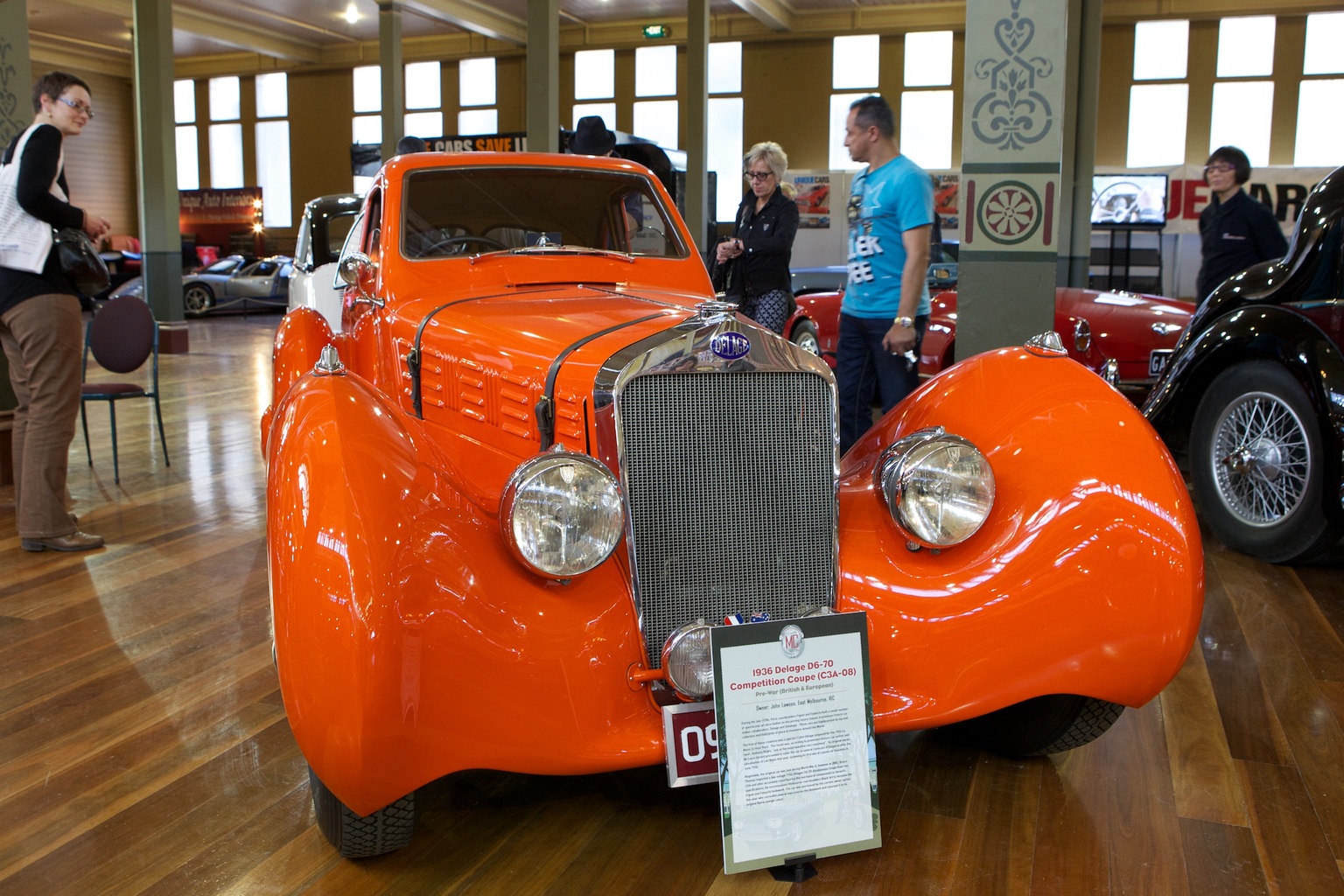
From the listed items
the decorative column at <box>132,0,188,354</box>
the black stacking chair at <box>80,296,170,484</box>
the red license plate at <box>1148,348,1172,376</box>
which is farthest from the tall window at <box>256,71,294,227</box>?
the red license plate at <box>1148,348,1172,376</box>

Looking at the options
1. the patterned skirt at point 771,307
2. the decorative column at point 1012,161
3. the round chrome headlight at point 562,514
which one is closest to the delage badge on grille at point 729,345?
the round chrome headlight at point 562,514

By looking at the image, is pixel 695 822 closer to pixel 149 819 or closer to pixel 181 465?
pixel 149 819

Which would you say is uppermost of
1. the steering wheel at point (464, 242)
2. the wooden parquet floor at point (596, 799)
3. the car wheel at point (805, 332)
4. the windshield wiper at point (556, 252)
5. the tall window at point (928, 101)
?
the tall window at point (928, 101)

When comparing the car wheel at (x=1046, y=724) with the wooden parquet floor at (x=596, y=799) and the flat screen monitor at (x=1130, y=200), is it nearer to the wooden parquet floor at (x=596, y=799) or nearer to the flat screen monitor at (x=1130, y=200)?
the wooden parquet floor at (x=596, y=799)

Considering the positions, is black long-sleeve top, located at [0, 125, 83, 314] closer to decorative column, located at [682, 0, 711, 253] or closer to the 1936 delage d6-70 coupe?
the 1936 delage d6-70 coupe

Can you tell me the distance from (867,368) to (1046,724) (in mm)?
2141

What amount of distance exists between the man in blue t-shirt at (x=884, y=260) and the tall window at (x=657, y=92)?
17.8 meters

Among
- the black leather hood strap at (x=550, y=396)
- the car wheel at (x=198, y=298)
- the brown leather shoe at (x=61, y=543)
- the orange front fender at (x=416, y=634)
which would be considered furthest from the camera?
the car wheel at (x=198, y=298)

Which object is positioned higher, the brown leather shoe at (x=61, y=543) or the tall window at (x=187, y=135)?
the tall window at (x=187, y=135)

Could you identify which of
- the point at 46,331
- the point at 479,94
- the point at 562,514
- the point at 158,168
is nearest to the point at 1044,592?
the point at 562,514

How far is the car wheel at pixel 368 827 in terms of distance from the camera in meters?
2.06

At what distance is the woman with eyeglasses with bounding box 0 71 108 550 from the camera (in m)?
4.02

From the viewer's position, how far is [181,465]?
620cm

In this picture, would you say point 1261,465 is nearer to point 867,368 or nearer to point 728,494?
point 867,368
